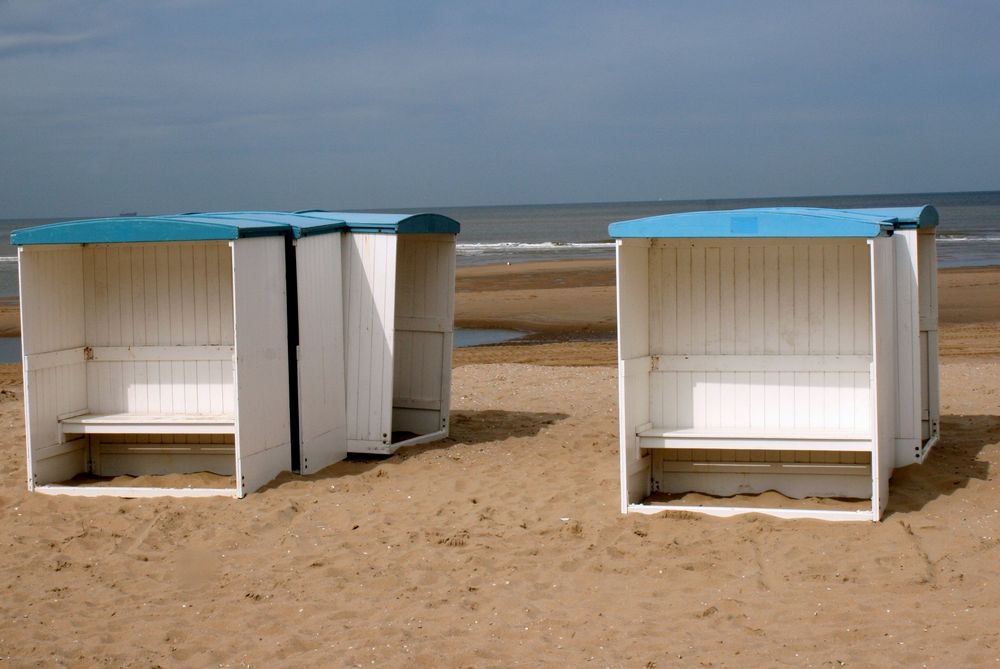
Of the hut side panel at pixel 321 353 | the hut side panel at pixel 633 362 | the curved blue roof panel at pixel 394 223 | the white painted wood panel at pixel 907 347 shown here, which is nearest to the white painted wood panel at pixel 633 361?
the hut side panel at pixel 633 362

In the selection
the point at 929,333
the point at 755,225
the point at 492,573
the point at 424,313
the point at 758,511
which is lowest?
the point at 492,573

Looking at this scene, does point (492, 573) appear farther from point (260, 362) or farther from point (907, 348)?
point (907, 348)

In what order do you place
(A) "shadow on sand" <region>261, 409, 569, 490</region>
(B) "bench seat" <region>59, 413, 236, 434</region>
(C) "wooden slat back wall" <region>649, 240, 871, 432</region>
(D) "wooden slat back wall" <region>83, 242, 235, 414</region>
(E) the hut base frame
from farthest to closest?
(D) "wooden slat back wall" <region>83, 242, 235, 414</region>, (A) "shadow on sand" <region>261, 409, 569, 490</region>, (B) "bench seat" <region>59, 413, 236, 434</region>, (C) "wooden slat back wall" <region>649, 240, 871, 432</region>, (E) the hut base frame

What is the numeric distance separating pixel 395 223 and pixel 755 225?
10.6 feet

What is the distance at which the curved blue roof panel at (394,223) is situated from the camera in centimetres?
920

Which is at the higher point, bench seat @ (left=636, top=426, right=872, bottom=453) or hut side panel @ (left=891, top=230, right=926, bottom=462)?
hut side panel @ (left=891, top=230, right=926, bottom=462)

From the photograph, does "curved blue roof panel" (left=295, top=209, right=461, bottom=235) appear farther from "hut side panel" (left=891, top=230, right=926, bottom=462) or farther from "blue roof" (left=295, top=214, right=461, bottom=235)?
"hut side panel" (left=891, top=230, right=926, bottom=462)

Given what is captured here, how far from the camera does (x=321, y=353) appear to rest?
888 centimetres

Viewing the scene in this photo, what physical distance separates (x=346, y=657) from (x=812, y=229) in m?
3.66

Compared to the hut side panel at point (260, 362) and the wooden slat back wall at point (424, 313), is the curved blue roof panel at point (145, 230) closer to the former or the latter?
the hut side panel at point (260, 362)

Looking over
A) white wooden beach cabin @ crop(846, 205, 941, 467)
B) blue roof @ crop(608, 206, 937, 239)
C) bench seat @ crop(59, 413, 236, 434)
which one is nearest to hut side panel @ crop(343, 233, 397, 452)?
bench seat @ crop(59, 413, 236, 434)

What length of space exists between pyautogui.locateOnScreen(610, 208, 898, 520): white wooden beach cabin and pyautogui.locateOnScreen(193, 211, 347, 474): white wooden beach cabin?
2501mm

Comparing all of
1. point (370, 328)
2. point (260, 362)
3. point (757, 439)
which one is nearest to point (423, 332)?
point (370, 328)

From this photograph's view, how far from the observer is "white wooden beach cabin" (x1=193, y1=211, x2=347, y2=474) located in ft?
28.2
